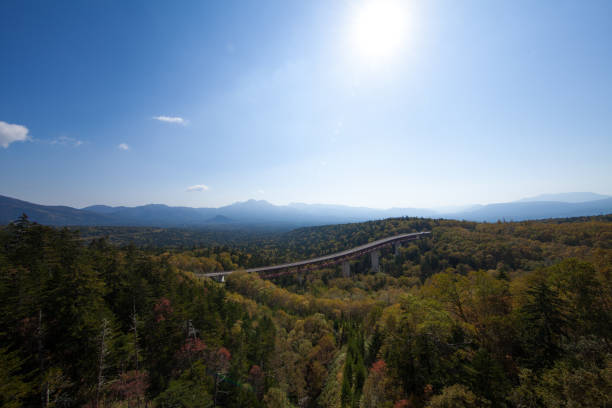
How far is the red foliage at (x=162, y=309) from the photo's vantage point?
20.9 meters

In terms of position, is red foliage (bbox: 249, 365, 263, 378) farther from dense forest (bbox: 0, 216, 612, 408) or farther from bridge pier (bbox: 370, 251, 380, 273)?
bridge pier (bbox: 370, 251, 380, 273)

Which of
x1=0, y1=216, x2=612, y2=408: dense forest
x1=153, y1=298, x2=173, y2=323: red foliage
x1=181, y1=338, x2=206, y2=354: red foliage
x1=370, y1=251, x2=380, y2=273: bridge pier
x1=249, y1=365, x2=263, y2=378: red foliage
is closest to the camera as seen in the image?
x1=0, y1=216, x2=612, y2=408: dense forest

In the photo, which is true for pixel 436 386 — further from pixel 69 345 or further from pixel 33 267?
pixel 33 267

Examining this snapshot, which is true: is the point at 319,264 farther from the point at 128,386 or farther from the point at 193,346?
the point at 128,386

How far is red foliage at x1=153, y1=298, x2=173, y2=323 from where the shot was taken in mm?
20922

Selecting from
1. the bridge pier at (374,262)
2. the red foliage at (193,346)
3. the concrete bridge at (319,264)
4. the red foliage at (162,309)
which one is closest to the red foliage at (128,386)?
the red foliage at (193,346)

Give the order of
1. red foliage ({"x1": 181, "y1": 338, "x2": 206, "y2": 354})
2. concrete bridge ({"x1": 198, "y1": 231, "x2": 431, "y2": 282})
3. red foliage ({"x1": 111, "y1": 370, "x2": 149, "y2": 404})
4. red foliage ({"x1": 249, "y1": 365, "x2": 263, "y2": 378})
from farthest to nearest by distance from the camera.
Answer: concrete bridge ({"x1": 198, "y1": 231, "x2": 431, "y2": 282}) < red foliage ({"x1": 249, "y1": 365, "x2": 263, "y2": 378}) < red foliage ({"x1": 181, "y1": 338, "x2": 206, "y2": 354}) < red foliage ({"x1": 111, "y1": 370, "x2": 149, "y2": 404})

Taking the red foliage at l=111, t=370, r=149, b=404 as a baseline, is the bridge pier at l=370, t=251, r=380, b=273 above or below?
below

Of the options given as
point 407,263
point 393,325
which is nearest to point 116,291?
point 393,325

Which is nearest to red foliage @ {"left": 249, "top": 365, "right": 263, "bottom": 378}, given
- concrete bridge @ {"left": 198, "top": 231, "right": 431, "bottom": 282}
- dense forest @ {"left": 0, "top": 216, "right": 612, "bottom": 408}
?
dense forest @ {"left": 0, "top": 216, "right": 612, "bottom": 408}

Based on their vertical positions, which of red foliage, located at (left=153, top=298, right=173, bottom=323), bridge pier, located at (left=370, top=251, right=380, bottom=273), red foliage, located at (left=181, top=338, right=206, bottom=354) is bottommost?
bridge pier, located at (left=370, top=251, right=380, bottom=273)

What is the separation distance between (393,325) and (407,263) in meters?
74.0

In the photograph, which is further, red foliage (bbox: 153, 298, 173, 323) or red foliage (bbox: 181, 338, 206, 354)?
red foliage (bbox: 153, 298, 173, 323)

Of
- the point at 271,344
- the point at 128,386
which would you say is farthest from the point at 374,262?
the point at 128,386
